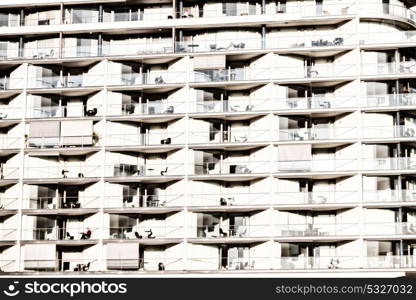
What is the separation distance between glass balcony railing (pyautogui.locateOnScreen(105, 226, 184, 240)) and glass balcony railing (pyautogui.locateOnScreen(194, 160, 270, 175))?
4.82 meters

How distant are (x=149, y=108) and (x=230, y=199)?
9.64 metres

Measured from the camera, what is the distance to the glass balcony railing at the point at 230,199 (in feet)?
240

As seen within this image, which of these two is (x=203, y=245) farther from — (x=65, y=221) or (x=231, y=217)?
(x=65, y=221)

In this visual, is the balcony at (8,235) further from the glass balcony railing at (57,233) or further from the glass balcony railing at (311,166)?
the glass balcony railing at (311,166)

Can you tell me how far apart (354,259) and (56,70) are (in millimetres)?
28322

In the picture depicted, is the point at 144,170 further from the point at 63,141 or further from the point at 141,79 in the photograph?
the point at 141,79

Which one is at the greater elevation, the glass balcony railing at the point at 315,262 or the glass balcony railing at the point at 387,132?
the glass balcony railing at the point at 387,132

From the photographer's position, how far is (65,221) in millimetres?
75812

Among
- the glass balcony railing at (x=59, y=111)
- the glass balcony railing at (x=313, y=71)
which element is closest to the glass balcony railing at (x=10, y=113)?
the glass balcony railing at (x=59, y=111)

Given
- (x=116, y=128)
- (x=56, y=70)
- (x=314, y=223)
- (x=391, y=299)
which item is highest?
(x=56, y=70)

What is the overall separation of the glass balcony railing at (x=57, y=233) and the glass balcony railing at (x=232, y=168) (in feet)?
31.3

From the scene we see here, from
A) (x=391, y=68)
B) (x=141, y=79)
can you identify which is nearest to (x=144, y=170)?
(x=141, y=79)

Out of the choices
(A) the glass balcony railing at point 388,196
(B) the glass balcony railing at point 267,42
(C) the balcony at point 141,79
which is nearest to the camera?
(A) the glass balcony railing at point 388,196

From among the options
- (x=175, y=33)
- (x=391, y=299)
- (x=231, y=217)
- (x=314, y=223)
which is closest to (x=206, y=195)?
(x=231, y=217)
